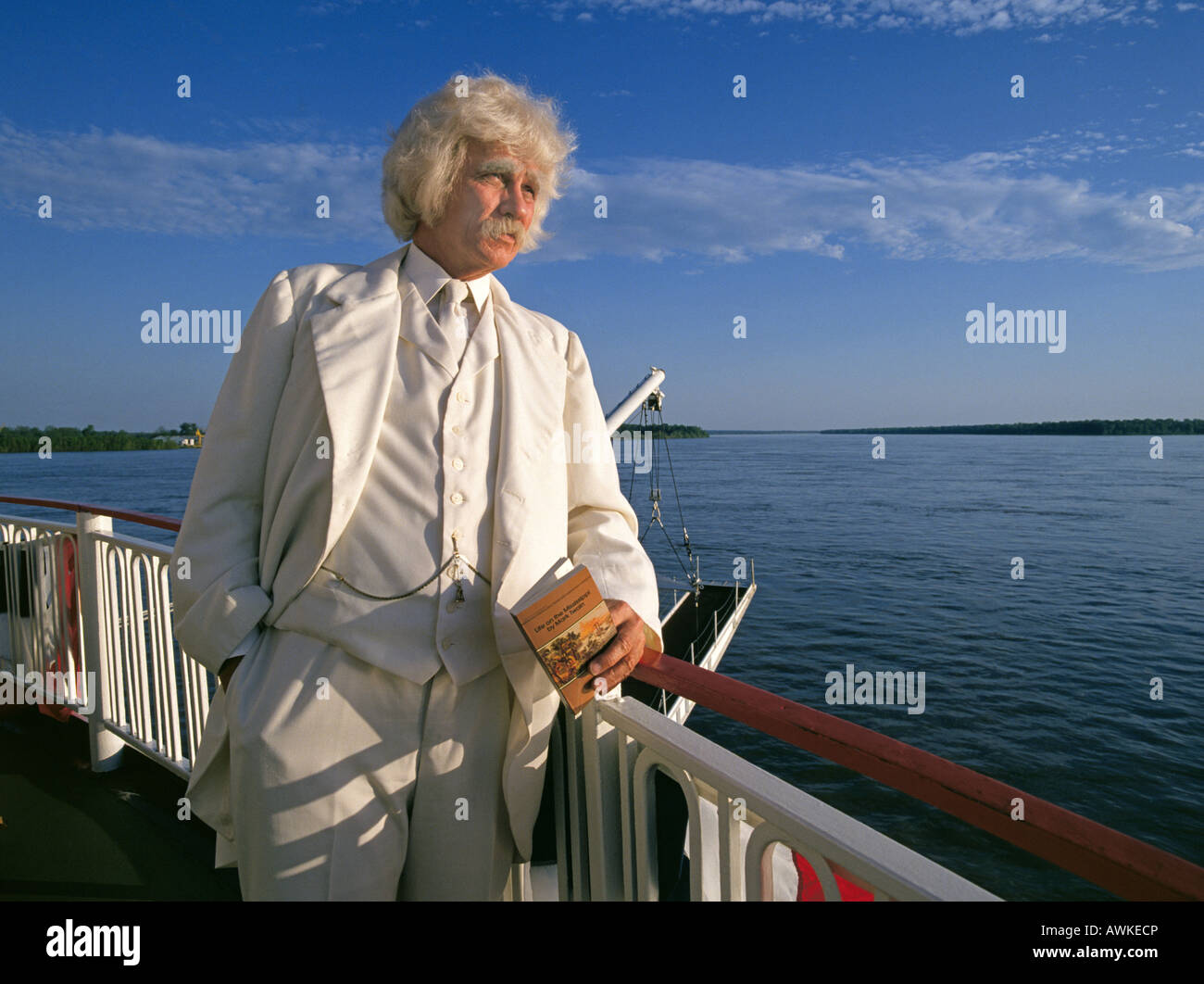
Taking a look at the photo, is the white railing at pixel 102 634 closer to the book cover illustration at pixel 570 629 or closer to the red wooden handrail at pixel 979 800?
the book cover illustration at pixel 570 629

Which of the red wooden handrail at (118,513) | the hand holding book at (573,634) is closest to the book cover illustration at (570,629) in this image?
the hand holding book at (573,634)

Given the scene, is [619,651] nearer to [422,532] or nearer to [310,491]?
[422,532]

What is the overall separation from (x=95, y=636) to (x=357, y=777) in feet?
8.31

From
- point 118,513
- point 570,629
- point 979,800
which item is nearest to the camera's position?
point 979,800

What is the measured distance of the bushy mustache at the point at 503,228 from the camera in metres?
1.48

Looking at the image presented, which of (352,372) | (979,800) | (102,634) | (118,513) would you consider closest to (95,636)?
(102,634)

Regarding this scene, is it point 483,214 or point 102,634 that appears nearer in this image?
point 483,214

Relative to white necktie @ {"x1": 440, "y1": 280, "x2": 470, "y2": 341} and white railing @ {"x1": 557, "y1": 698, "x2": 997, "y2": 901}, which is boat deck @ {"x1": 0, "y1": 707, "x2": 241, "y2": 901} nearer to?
white railing @ {"x1": 557, "y1": 698, "x2": 997, "y2": 901}

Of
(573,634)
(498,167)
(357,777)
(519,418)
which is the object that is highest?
(498,167)

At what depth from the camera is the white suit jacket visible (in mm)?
1313

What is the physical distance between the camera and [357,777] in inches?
50.1
